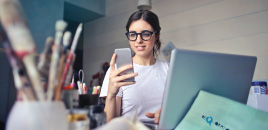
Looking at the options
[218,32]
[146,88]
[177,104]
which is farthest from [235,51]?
[177,104]

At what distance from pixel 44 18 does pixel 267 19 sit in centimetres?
276

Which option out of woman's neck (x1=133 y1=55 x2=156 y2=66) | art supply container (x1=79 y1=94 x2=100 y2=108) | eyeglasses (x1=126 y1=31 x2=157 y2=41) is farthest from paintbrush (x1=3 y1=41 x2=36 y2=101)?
woman's neck (x1=133 y1=55 x2=156 y2=66)

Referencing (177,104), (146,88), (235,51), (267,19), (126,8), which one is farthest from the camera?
(126,8)

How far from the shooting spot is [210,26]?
8.98 feet

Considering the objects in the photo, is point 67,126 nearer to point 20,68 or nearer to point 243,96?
point 20,68

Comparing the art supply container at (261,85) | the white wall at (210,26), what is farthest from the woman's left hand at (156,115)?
the white wall at (210,26)

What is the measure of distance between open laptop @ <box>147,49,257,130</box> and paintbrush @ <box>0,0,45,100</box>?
1.11 feet

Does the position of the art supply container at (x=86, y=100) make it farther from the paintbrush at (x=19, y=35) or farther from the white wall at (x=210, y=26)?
the white wall at (x=210, y=26)

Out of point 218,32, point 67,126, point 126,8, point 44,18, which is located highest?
point 126,8

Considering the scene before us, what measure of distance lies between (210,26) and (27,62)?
2.63 metres

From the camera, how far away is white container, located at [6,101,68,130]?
1.40 ft

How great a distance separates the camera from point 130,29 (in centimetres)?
141

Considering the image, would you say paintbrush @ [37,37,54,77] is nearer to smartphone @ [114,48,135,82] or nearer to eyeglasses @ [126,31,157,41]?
smartphone @ [114,48,135,82]

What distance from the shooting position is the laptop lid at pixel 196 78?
0.61m
